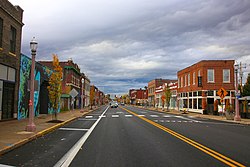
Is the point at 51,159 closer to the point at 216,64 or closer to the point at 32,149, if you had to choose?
the point at 32,149

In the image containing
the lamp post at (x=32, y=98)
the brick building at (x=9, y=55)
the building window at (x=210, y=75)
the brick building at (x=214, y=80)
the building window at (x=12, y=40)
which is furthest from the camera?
the building window at (x=210, y=75)

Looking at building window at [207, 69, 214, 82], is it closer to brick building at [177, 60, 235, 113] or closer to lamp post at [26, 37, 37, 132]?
brick building at [177, 60, 235, 113]

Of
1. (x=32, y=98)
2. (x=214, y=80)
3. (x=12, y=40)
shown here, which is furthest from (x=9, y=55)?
(x=214, y=80)

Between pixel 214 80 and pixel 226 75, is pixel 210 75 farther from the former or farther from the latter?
pixel 226 75

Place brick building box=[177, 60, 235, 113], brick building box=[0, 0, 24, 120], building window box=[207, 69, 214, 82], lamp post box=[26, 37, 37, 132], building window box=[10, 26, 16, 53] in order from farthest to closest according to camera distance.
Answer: building window box=[207, 69, 214, 82] < brick building box=[177, 60, 235, 113] < building window box=[10, 26, 16, 53] < brick building box=[0, 0, 24, 120] < lamp post box=[26, 37, 37, 132]

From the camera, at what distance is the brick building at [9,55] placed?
18484 millimetres

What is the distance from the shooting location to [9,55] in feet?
64.0

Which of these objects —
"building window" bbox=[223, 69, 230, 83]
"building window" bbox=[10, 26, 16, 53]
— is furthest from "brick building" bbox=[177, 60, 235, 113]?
"building window" bbox=[10, 26, 16, 53]

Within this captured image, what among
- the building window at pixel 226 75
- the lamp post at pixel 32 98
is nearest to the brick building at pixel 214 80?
the building window at pixel 226 75

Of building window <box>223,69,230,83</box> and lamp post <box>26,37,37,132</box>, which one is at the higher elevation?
building window <box>223,69,230,83</box>

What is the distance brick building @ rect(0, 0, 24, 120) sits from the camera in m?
18.5

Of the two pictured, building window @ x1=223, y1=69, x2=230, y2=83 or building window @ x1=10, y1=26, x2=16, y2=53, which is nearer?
building window @ x1=10, y1=26, x2=16, y2=53

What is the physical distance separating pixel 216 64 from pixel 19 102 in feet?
110

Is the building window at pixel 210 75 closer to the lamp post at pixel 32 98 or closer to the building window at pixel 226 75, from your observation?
the building window at pixel 226 75
